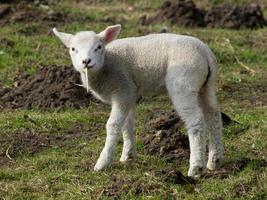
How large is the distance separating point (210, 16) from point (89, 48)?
8.57 m

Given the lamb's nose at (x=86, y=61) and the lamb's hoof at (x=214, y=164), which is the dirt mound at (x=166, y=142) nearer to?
the lamb's hoof at (x=214, y=164)

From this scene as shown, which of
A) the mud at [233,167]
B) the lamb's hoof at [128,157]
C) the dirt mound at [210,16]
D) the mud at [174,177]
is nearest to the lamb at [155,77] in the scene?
the mud at [233,167]

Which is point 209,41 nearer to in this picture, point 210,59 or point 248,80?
point 248,80

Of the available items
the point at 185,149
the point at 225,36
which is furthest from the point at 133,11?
the point at 185,149

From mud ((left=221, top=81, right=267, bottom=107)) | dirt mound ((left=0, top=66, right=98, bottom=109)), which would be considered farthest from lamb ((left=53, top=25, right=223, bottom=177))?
mud ((left=221, top=81, right=267, bottom=107))

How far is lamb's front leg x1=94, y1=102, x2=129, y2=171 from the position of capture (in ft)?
28.1

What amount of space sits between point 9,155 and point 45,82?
2637 mm

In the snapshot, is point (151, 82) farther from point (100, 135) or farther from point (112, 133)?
point (100, 135)

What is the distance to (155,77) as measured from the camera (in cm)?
862

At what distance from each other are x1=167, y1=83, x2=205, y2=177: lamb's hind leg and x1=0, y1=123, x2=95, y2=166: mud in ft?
6.27

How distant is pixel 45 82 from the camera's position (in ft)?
39.1

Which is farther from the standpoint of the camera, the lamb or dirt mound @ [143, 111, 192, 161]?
dirt mound @ [143, 111, 192, 161]

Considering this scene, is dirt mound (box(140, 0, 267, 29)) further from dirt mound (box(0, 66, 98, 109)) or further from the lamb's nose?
the lamb's nose

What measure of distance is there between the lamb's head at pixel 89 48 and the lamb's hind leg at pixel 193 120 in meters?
0.79
